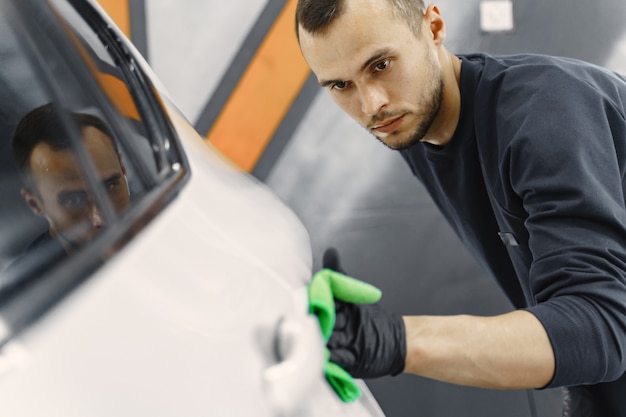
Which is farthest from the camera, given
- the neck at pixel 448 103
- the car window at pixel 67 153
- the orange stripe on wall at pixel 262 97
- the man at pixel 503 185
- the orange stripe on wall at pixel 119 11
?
the orange stripe on wall at pixel 262 97

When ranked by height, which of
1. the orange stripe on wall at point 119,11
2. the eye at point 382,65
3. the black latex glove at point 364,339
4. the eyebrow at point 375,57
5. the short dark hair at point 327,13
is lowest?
the orange stripe on wall at point 119,11

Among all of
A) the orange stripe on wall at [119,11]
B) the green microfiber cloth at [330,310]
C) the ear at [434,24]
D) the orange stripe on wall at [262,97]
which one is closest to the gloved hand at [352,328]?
the green microfiber cloth at [330,310]

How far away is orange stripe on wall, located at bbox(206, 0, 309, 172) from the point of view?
217 cm

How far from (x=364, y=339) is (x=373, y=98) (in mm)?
690

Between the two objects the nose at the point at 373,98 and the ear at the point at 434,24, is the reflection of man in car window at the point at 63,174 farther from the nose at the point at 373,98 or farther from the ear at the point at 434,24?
the ear at the point at 434,24

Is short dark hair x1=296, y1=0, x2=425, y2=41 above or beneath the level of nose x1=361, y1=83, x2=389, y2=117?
above

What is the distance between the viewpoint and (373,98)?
128 cm

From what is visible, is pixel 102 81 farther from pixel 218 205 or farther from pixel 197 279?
pixel 197 279

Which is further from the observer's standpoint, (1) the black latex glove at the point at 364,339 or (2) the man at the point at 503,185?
(2) the man at the point at 503,185

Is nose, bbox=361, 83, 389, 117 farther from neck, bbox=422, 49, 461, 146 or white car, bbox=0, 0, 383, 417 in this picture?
white car, bbox=0, 0, 383, 417

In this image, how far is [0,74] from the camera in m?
0.63

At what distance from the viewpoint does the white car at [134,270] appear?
14.7 inches

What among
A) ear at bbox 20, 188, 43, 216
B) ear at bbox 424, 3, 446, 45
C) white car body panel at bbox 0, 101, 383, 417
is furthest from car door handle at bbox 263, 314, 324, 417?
ear at bbox 424, 3, 446, 45

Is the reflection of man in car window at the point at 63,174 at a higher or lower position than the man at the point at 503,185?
higher
